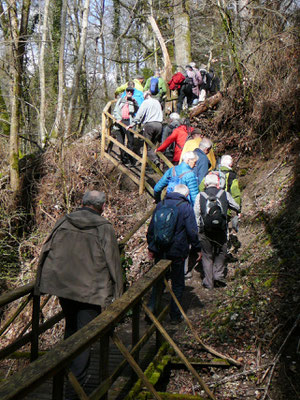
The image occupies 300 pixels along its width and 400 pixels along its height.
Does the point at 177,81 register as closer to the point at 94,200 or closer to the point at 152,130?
the point at 152,130

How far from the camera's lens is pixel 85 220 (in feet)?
12.1

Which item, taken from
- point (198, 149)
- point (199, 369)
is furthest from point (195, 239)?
point (198, 149)

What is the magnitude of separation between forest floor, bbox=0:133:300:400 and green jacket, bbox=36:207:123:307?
166cm

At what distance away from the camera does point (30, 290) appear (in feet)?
13.7

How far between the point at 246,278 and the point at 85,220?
10.8 feet

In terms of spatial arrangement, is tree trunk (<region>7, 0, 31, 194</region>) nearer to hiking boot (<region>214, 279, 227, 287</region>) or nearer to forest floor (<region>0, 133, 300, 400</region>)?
forest floor (<region>0, 133, 300, 400</region>)

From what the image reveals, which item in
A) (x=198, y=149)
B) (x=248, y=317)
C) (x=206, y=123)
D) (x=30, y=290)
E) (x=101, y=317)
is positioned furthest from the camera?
(x=206, y=123)

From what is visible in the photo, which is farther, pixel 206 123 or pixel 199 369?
pixel 206 123

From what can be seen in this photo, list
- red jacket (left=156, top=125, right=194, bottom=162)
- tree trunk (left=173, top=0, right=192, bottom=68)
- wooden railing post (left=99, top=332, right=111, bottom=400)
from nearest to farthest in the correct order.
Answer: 1. wooden railing post (left=99, top=332, right=111, bottom=400)
2. red jacket (left=156, top=125, right=194, bottom=162)
3. tree trunk (left=173, top=0, right=192, bottom=68)

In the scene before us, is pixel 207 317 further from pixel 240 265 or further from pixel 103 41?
pixel 103 41

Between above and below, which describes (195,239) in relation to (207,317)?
above

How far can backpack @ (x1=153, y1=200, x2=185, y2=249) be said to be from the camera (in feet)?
17.1

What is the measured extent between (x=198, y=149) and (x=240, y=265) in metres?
2.46

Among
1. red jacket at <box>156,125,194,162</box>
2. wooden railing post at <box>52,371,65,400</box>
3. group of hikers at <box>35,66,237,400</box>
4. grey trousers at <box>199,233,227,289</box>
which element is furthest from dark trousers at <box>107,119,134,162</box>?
wooden railing post at <box>52,371,65,400</box>
